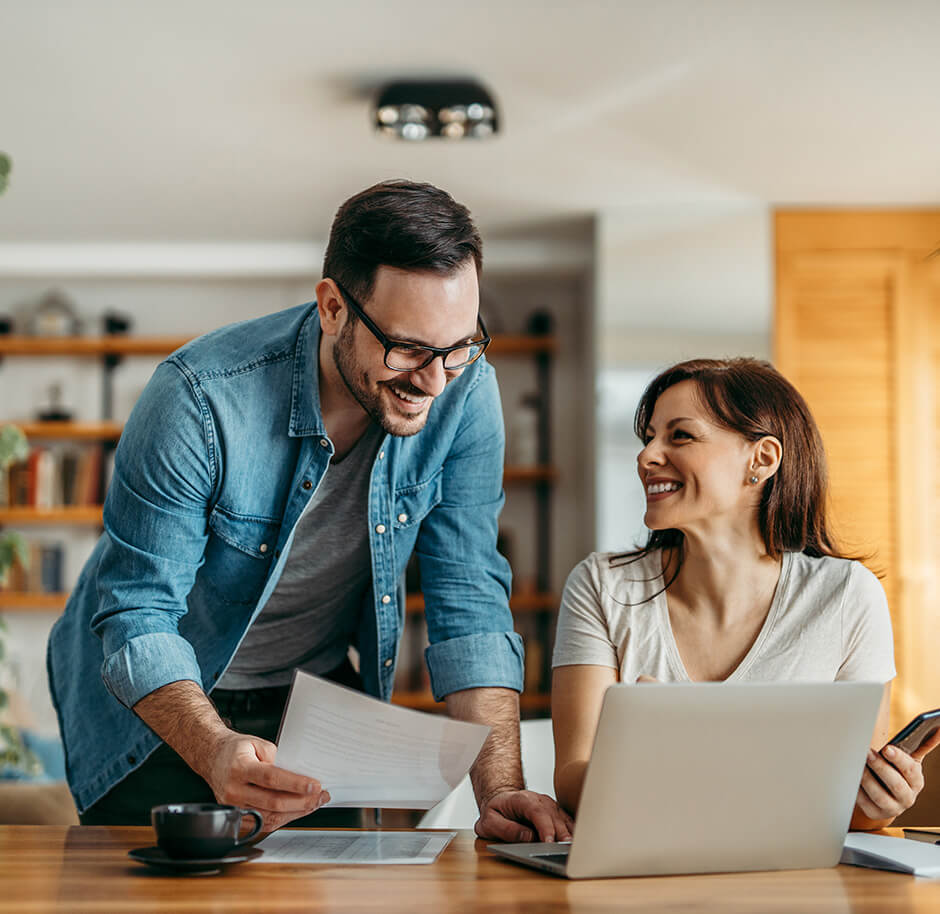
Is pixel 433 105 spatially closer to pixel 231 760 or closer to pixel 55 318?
pixel 231 760

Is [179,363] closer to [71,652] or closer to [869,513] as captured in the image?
[71,652]

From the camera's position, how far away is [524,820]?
50.4 inches

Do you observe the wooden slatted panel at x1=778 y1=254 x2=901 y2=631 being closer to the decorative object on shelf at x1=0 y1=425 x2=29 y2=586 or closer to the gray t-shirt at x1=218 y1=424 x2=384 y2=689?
the decorative object on shelf at x1=0 y1=425 x2=29 y2=586

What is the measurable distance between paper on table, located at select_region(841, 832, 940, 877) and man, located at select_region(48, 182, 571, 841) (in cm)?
32

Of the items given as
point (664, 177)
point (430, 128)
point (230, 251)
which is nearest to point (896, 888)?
point (430, 128)

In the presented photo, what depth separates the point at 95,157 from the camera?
3.78 meters

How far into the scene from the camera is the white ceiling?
9.30ft

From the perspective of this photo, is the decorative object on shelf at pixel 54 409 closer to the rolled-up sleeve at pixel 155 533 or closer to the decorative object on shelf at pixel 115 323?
the decorative object on shelf at pixel 115 323

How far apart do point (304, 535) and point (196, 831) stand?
0.58m

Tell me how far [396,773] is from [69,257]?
14.4 feet

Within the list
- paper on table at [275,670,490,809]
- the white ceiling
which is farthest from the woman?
the white ceiling

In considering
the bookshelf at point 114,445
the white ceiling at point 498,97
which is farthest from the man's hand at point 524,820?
the bookshelf at point 114,445

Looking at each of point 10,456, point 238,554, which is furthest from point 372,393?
point 10,456

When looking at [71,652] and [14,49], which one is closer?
[71,652]
